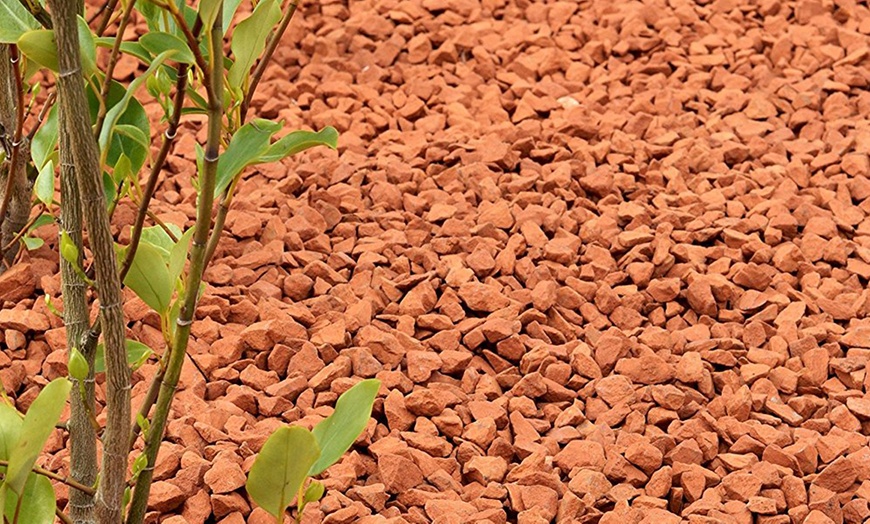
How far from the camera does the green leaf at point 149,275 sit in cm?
101

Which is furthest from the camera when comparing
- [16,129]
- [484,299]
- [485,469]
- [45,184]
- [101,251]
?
[484,299]

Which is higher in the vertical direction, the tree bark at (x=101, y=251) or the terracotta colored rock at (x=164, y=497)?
the tree bark at (x=101, y=251)

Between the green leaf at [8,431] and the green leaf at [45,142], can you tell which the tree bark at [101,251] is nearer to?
the green leaf at [8,431]

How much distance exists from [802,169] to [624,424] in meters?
0.77

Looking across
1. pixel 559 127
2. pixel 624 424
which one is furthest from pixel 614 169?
pixel 624 424

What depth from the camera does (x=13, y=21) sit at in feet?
3.39

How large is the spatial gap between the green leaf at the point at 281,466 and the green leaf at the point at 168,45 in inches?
12.2

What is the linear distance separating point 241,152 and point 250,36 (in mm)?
99

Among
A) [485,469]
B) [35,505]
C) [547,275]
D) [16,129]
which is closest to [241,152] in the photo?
[35,505]

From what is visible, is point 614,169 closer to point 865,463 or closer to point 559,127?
point 559,127

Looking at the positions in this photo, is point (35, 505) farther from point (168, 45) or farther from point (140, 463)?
point (168, 45)

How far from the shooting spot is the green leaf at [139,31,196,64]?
2.89 ft

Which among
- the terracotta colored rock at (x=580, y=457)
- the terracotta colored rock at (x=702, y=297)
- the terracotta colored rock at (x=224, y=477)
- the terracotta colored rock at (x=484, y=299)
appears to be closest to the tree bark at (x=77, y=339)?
the terracotta colored rock at (x=224, y=477)

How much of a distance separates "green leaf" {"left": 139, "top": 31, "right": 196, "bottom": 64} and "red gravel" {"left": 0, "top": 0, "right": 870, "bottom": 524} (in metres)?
0.64
